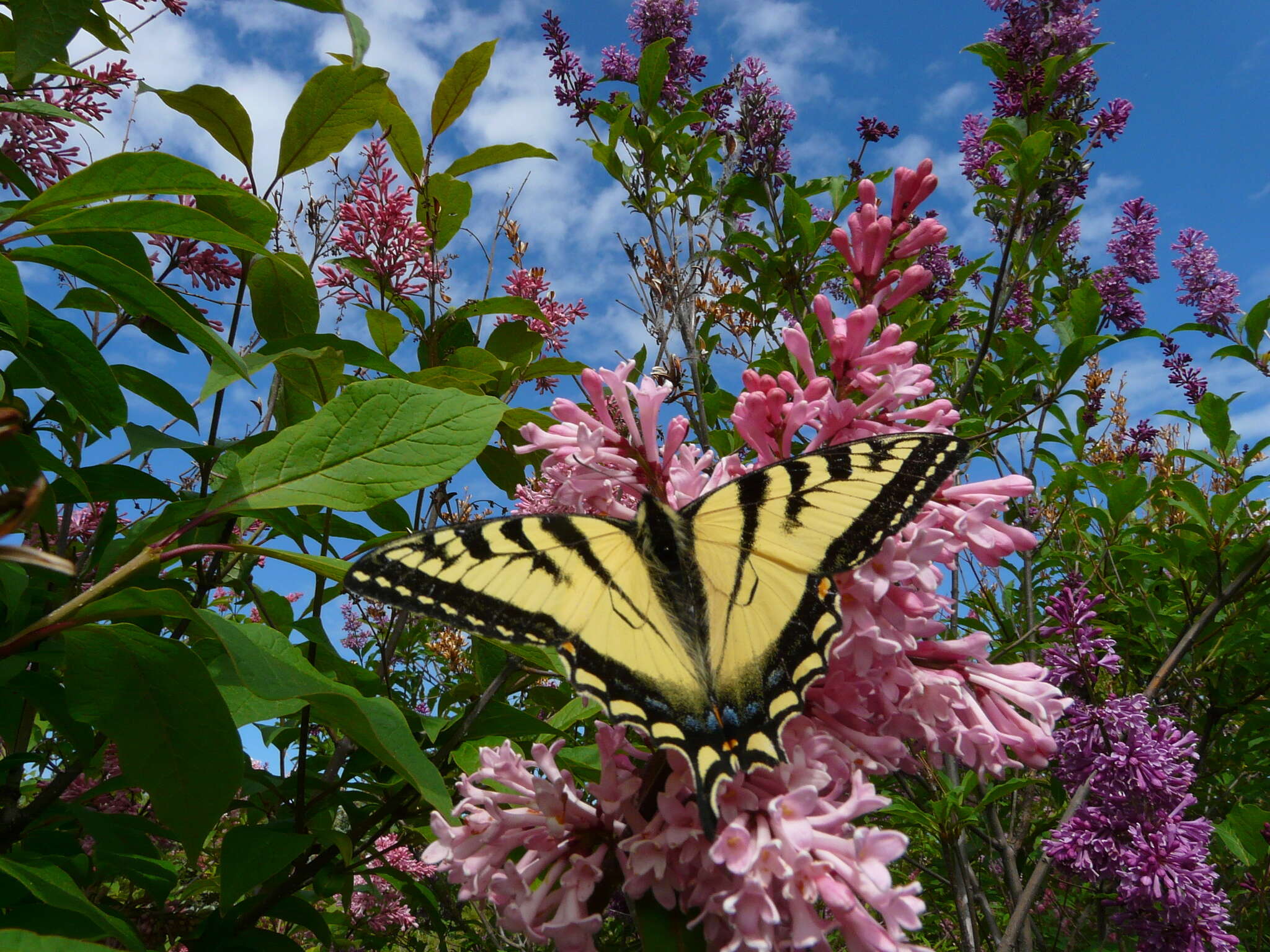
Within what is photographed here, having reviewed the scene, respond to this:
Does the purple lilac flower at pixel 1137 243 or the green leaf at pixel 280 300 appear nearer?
the green leaf at pixel 280 300

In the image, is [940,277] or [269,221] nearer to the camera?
[269,221]

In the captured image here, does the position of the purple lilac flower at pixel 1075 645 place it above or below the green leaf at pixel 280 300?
below

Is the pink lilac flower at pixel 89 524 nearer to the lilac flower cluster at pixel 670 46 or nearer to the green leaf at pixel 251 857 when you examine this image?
the green leaf at pixel 251 857

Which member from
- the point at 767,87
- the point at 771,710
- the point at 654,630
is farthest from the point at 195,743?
the point at 767,87

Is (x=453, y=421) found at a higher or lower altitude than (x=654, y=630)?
higher

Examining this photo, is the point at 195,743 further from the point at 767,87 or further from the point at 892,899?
the point at 767,87

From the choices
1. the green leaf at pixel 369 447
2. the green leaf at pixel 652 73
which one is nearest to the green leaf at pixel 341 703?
the green leaf at pixel 369 447

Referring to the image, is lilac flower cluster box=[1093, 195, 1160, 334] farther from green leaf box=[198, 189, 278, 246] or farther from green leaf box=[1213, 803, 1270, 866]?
green leaf box=[198, 189, 278, 246]

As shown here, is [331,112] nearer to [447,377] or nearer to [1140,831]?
[447,377]
